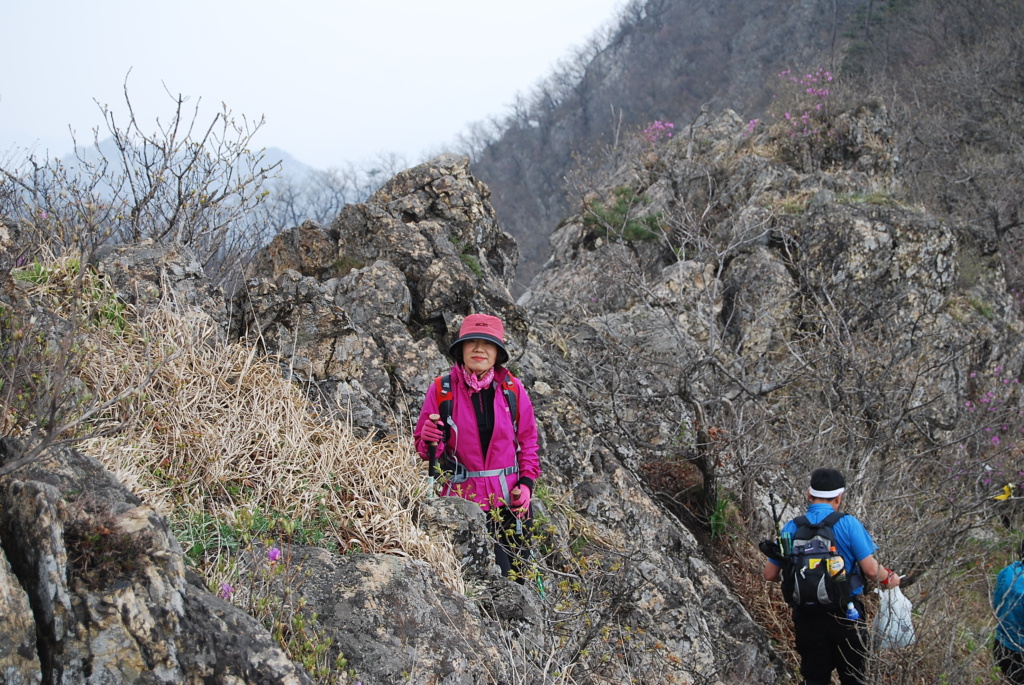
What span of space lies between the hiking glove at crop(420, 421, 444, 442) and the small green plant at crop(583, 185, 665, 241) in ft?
25.0

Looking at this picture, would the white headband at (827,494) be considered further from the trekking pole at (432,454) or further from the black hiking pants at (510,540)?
the trekking pole at (432,454)

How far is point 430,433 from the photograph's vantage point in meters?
3.61

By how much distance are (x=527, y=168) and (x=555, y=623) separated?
147 ft

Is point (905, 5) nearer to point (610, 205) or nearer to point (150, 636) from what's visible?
point (610, 205)

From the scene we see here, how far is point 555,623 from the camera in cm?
316

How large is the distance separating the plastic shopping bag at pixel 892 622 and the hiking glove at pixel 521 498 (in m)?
1.95

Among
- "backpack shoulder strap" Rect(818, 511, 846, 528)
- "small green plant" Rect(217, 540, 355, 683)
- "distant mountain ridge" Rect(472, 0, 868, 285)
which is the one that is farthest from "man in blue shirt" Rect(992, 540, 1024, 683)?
"distant mountain ridge" Rect(472, 0, 868, 285)

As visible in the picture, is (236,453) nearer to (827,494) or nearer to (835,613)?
(827,494)

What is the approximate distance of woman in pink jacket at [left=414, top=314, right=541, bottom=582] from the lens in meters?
3.70

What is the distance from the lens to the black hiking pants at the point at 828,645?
3740mm

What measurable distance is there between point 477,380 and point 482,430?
29 centimetres

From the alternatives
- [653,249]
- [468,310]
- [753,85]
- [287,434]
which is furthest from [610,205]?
[753,85]

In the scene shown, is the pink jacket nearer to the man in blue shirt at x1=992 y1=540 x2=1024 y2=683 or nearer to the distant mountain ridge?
the man in blue shirt at x1=992 y1=540 x2=1024 y2=683

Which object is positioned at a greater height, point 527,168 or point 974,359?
point 527,168
